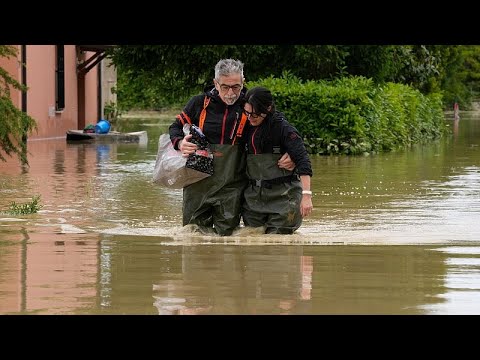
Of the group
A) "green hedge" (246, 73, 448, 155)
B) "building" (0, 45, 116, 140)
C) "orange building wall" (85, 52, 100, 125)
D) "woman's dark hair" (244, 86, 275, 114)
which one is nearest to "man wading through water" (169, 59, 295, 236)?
"woman's dark hair" (244, 86, 275, 114)

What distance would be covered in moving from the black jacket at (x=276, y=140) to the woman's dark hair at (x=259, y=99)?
8.1 inches

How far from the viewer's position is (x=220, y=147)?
11.1m

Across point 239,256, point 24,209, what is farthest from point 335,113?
point 239,256

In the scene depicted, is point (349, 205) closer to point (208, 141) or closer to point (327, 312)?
point (208, 141)

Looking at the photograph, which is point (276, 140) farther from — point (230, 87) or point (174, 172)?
point (174, 172)

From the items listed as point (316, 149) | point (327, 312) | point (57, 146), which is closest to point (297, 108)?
point (316, 149)

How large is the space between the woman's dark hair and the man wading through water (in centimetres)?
22

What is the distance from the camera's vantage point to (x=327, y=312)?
7598mm

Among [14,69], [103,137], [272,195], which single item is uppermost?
[14,69]

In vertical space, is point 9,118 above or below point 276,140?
below

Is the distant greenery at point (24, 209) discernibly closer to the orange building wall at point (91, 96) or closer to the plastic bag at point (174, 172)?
the plastic bag at point (174, 172)

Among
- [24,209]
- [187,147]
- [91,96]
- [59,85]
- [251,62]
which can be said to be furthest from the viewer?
[91,96]

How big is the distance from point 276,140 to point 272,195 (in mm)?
506
